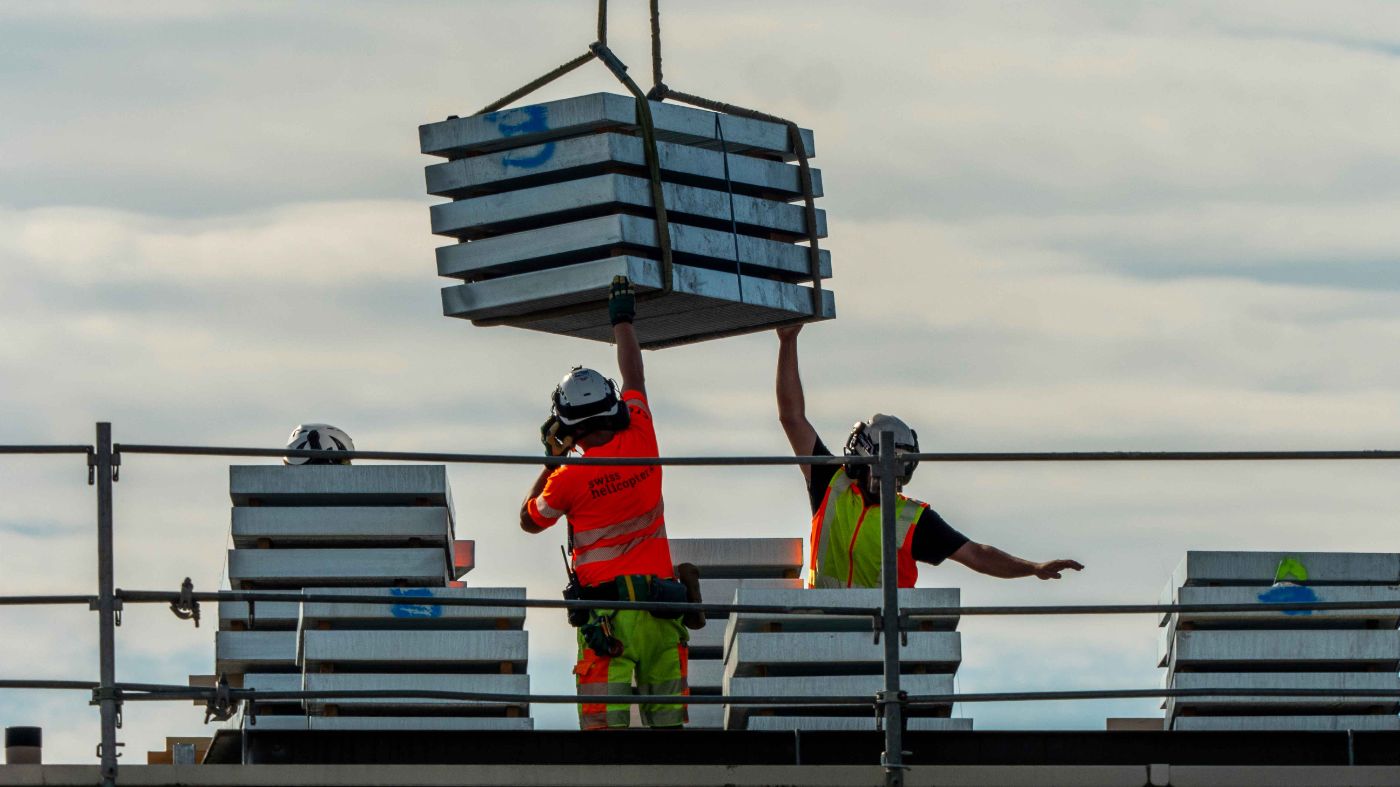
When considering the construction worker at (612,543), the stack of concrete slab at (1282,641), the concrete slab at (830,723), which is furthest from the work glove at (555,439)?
the stack of concrete slab at (1282,641)

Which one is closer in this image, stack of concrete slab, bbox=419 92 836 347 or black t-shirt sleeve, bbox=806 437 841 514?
black t-shirt sleeve, bbox=806 437 841 514

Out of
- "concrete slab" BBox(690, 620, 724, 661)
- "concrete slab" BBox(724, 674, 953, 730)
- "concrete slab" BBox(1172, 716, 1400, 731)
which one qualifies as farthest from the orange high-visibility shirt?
"concrete slab" BBox(1172, 716, 1400, 731)

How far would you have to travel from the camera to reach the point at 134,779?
10398 mm

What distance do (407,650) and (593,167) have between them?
2.94 meters

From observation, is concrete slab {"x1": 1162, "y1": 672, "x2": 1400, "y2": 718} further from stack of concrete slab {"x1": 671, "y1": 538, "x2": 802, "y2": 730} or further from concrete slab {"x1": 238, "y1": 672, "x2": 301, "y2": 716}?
concrete slab {"x1": 238, "y1": 672, "x2": 301, "y2": 716}

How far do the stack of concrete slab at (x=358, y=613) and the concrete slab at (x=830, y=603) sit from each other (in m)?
0.97

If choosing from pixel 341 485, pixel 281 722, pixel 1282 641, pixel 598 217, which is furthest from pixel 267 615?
pixel 1282 641

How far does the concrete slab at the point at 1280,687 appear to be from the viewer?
40.9 feet

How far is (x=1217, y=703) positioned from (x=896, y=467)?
9.70ft

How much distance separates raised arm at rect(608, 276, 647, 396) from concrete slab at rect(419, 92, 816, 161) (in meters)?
1.12

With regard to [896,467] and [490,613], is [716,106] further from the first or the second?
[896,467]

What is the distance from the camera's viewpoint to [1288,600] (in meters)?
12.5

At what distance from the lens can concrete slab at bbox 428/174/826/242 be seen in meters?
13.9

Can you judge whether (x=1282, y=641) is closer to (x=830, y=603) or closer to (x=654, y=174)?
(x=830, y=603)
